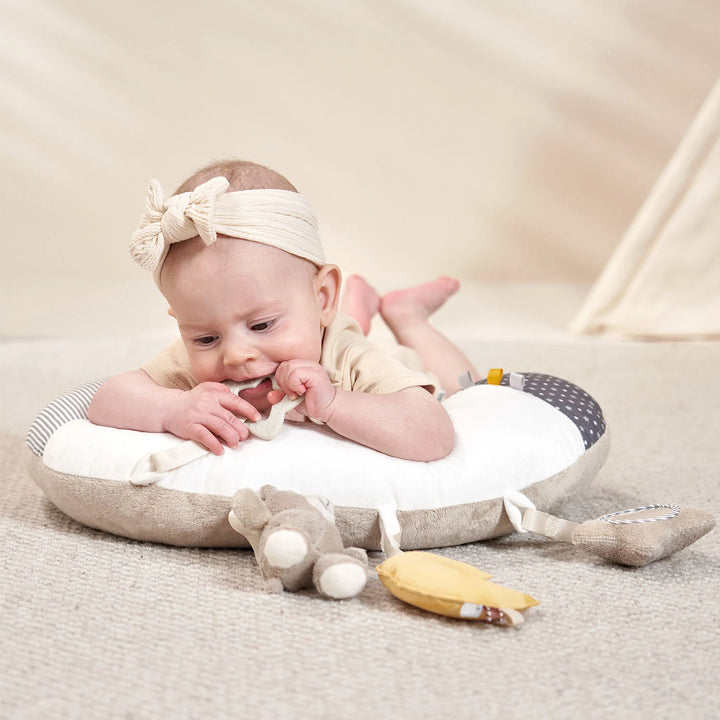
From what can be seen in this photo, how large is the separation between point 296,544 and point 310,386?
0.74 ft

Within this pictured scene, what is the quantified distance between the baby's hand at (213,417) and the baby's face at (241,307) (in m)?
0.04

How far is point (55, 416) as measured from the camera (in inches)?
50.6

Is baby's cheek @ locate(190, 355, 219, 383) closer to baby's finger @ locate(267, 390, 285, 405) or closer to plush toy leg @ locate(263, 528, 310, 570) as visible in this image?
baby's finger @ locate(267, 390, 285, 405)

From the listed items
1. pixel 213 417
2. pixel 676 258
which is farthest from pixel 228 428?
pixel 676 258

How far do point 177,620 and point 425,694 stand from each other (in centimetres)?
27

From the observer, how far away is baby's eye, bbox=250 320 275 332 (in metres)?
1.18

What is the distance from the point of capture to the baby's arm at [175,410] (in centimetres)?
115

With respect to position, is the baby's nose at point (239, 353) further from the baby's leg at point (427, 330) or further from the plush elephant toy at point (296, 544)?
the baby's leg at point (427, 330)

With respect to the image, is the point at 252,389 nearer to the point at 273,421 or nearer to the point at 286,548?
the point at 273,421

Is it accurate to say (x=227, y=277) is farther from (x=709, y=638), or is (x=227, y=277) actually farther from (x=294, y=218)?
(x=709, y=638)

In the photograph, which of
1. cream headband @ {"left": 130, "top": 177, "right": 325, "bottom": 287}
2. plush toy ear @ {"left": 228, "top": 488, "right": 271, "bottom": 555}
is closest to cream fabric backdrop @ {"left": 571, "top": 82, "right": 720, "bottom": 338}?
cream headband @ {"left": 130, "top": 177, "right": 325, "bottom": 287}

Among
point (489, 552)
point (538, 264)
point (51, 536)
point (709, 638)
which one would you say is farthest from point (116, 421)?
point (538, 264)

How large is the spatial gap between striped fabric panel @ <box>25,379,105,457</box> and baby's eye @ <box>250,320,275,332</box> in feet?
0.96

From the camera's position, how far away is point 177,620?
954 millimetres
